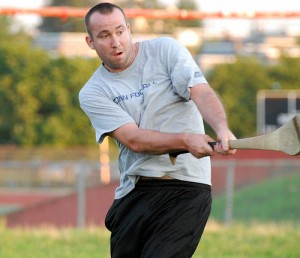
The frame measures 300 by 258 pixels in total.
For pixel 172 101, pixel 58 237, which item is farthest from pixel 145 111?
pixel 58 237

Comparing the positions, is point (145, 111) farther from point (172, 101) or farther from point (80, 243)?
point (80, 243)

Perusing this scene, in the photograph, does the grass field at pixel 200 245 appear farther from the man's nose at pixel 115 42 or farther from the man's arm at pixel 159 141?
the man's nose at pixel 115 42

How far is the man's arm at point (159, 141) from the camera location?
5848 millimetres

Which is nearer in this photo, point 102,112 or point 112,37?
point 112,37

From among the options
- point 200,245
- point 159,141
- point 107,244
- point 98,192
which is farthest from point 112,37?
point 98,192

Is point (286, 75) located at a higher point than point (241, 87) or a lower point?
higher

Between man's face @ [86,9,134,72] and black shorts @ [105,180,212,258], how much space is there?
786 mm

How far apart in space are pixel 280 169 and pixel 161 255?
732 inches

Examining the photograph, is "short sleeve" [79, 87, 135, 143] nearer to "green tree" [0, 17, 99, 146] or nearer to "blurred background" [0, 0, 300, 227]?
"blurred background" [0, 0, 300, 227]

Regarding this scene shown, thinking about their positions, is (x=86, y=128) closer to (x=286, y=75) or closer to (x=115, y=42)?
(x=286, y=75)

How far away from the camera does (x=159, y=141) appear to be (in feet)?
20.3

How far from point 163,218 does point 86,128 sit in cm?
4382

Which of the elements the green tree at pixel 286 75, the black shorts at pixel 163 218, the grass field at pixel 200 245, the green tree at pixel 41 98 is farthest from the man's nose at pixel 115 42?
the green tree at pixel 286 75

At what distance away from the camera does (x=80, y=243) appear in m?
13.6
